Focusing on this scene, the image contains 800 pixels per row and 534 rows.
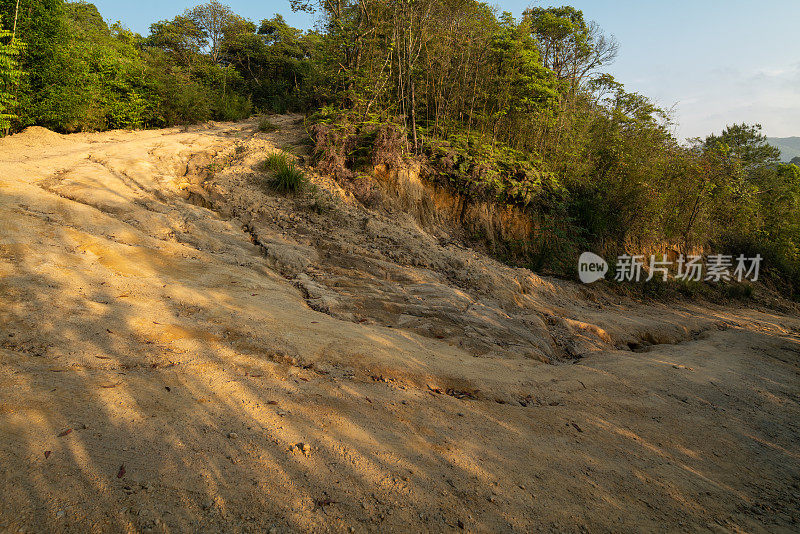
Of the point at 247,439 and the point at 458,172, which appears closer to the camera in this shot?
the point at 247,439

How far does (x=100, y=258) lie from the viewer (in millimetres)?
3719

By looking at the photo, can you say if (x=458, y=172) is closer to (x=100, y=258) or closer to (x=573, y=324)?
(x=573, y=324)

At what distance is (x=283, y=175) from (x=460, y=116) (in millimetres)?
5129

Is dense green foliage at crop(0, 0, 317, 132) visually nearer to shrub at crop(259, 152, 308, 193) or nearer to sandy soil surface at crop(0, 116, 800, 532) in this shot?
sandy soil surface at crop(0, 116, 800, 532)

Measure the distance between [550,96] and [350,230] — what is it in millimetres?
6457

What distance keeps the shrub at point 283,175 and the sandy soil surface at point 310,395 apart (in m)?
0.90

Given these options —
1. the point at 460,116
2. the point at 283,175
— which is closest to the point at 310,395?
the point at 283,175

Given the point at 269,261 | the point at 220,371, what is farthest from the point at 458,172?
the point at 220,371

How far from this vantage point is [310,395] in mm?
2531

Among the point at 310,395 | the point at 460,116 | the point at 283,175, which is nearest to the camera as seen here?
the point at 310,395

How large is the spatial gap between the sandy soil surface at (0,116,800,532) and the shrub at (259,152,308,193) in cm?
90

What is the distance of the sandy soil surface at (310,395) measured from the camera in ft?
5.34

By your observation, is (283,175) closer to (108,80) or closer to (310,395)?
Answer: (310,395)

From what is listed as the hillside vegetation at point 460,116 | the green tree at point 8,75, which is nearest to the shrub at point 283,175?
the hillside vegetation at point 460,116
